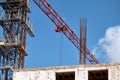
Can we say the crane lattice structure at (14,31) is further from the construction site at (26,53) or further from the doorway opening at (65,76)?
the doorway opening at (65,76)

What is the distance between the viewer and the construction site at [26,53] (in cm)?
6159

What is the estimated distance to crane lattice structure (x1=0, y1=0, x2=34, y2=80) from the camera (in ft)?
326

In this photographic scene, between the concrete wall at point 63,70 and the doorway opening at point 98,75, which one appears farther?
the doorway opening at point 98,75

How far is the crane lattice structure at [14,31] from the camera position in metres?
99.5

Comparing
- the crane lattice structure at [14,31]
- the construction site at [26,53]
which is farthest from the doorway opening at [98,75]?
the crane lattice structure at [14,31]

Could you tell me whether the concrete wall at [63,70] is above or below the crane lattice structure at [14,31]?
below

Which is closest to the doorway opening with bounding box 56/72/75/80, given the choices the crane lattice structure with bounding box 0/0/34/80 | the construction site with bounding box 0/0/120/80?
the construction site with bounding box 0/0/120/80

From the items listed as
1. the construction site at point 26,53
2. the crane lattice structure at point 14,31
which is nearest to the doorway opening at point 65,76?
the construction site at point 26,53

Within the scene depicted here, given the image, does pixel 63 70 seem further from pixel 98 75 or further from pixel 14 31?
pixel 14 31

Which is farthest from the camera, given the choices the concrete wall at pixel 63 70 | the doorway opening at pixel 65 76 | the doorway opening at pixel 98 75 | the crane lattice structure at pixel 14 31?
the crane lattice structure at pixel 14 31

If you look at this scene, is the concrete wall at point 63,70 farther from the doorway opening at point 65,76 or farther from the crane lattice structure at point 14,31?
the crane lattice structure at point 14,31

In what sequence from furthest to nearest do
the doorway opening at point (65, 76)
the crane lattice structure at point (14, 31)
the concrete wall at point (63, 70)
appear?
the crane lattice structure at point (14, 31)
the doorway opening at point (65, 76)
the concrete wall at point (63, 70)

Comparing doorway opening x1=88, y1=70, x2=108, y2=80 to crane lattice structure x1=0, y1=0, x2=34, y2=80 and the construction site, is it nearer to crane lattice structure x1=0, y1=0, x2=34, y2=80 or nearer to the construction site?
the construction site

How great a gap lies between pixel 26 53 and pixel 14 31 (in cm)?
546
